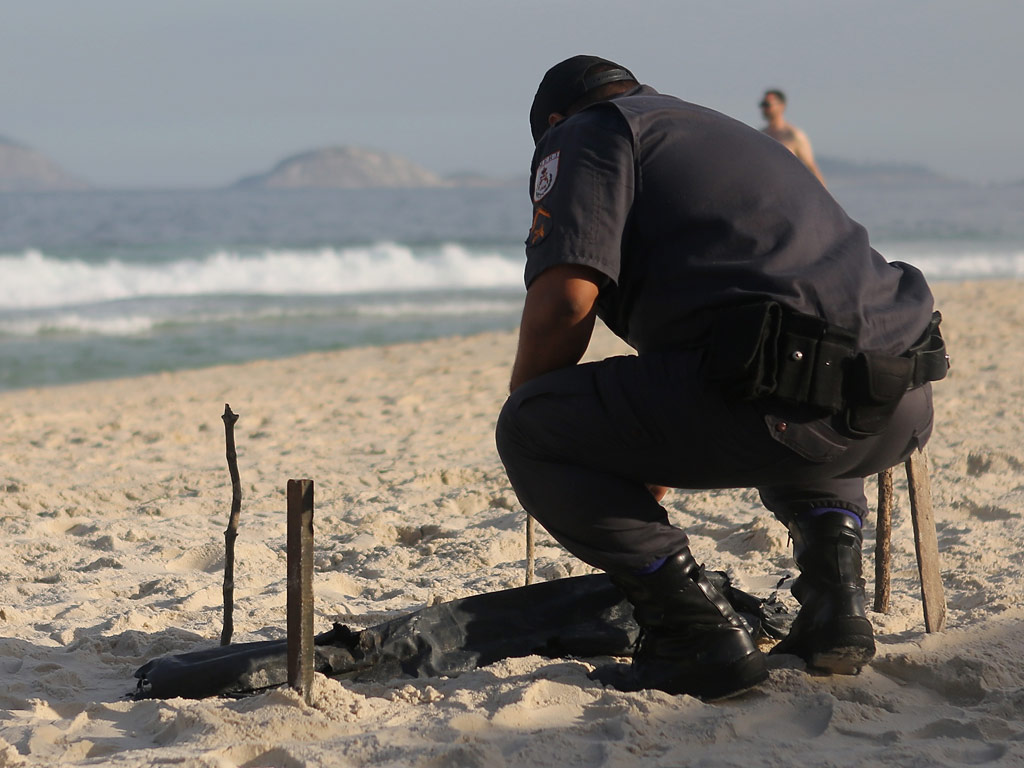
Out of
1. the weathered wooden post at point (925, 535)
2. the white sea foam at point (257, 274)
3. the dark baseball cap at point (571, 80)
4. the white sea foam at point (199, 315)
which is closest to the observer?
→ the dark baseball cap at point (571, 80)

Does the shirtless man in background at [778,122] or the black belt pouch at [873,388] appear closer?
the black belt pouch at [873,388]

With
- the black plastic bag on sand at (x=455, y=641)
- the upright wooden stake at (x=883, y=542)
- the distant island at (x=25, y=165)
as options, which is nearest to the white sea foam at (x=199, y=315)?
the black plastic bag on sand at (x=455, y=641)

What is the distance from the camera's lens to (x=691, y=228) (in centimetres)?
229

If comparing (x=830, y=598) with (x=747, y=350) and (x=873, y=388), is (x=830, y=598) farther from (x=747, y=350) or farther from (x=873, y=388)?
(x=747, y=350)

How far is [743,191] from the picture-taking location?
229 centimetres

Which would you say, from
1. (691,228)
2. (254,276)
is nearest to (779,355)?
(691,228)

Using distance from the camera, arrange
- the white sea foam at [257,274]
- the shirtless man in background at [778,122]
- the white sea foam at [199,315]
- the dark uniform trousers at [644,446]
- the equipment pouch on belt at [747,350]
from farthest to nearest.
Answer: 1. the white sea foam at [257,274]
2. the white sea foam at [199,315]
3. the shirtless man in background at [778,122]
4. the dark uniform trousers at [644,446]
5. the equipment pouch on belt at [747,350]

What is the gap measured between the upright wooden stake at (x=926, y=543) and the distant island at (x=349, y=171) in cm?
10365

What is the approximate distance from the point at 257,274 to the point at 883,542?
1869 cm

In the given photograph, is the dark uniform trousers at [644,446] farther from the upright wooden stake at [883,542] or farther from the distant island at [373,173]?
the distant island at [373,173]

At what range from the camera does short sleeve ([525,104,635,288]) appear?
2.24 metres

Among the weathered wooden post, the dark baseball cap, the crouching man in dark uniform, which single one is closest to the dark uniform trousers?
the crouching man in dark uniform

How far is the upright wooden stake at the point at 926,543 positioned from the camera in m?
2.78

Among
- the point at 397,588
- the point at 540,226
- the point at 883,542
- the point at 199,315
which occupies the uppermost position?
the point at 540,226
